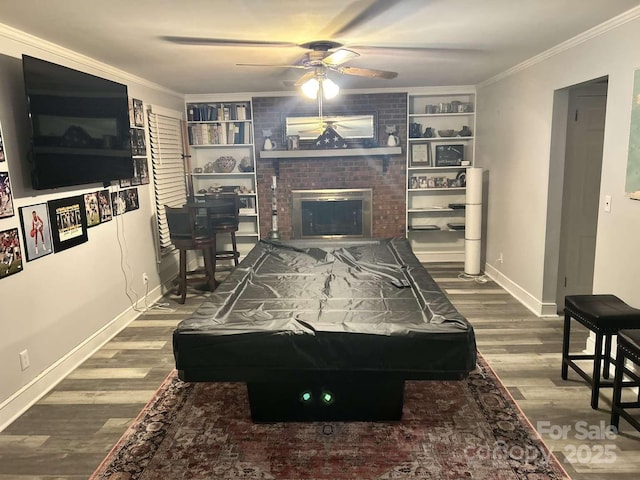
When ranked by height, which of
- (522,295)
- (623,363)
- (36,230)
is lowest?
(522,295)

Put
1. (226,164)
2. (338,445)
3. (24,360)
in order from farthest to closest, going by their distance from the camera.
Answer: (226,164) < (24,360) < (338,445)

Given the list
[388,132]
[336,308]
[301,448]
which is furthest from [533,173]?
[301,448]

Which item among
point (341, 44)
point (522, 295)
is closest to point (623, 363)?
point (522, 295)

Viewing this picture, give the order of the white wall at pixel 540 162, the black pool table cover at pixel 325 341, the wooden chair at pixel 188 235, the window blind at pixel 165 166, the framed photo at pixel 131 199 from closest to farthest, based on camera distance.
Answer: the black pool table cover at pixel 325 341 → the white wall at pixel 540 162 → the framed photo at pixel 131 199 → the wooden chair at pixel 188 235 → the window blind at pixel 165 166

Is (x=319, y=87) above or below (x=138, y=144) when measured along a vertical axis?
above

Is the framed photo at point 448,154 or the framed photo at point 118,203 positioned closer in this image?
the framed photo at point 118,203

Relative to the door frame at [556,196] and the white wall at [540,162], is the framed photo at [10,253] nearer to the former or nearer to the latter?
the white wall at [540,162]

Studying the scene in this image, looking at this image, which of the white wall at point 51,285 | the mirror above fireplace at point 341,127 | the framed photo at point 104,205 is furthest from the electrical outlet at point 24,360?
the mirror above fireplace at point 341,127

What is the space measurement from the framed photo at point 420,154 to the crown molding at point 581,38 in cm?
148

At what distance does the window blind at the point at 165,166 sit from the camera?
4898 mm

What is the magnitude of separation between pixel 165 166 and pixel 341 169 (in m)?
2.23

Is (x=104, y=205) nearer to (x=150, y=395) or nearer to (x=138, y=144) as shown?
(x=138, y=144)

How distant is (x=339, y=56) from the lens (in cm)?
299

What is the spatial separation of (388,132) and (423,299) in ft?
12.7
